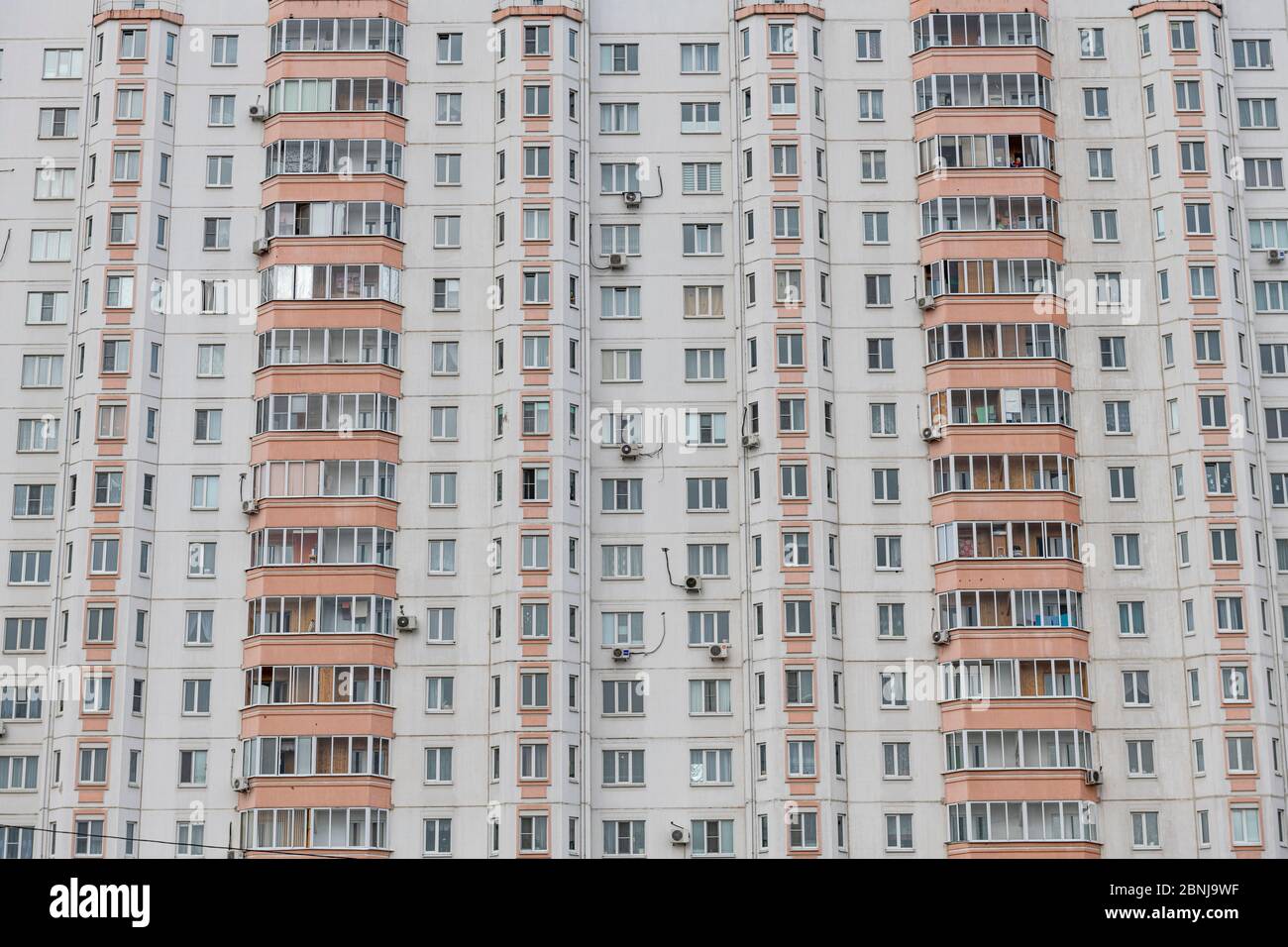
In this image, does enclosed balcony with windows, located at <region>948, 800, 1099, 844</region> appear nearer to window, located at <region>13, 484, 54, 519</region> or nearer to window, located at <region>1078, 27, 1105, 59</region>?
window, located at <region>1078, 27, 1105, 59</region>

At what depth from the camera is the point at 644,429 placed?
79250mm

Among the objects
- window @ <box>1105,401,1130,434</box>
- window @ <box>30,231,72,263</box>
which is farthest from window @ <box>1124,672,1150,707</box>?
window @ <box>30,231,72,263</box>

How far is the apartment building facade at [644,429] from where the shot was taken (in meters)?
74.8

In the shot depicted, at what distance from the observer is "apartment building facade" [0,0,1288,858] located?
74.8m

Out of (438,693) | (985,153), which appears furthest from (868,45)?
(438,693)

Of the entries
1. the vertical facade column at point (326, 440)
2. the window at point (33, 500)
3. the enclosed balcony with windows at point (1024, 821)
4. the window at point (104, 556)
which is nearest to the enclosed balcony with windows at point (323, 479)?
the vertical facade column at point (326, 440)

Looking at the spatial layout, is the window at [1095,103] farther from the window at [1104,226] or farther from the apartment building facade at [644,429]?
the window at [1104,226]

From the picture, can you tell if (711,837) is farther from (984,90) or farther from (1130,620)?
(984,90)

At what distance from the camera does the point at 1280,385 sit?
263ft

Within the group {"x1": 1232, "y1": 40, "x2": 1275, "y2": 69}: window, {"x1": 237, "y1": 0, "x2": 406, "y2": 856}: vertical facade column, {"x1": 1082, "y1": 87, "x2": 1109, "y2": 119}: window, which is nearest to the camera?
{"x1": 237, "y1": 0, "x2": 406, "y2": 856}: vertical facade column
